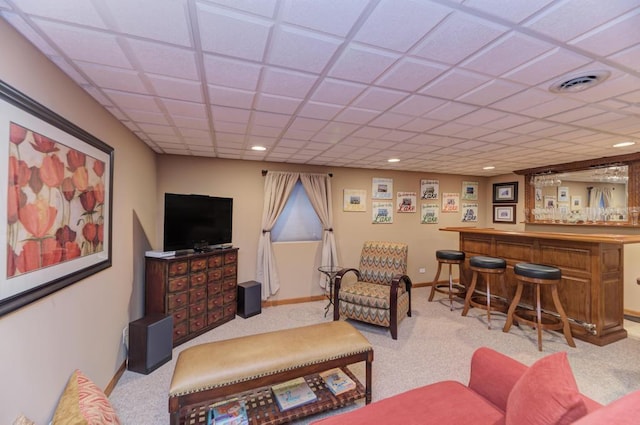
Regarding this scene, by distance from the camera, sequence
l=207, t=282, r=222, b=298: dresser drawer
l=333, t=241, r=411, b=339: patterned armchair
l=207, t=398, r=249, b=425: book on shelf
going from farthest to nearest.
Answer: l=207, t=282, r=222, b=298: dresser drawer
l=333, t=241, r=411, b=339: patterned armchair
l=207, t=398, r=249, b=425: book on shelf

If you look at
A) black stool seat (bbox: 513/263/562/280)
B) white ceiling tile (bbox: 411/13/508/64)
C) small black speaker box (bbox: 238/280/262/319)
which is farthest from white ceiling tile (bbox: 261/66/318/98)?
black stool seat (bbox: 513/263/562/280)

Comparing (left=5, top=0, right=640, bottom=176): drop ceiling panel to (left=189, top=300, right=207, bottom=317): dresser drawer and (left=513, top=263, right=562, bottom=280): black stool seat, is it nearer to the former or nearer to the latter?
(left=513, top=263, right=562, bottom=280): black stool seat

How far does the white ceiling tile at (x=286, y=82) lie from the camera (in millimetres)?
1703

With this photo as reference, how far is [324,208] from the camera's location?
491 cm

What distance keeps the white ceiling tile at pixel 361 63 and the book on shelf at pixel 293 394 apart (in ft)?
7.36

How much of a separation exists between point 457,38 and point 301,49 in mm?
771

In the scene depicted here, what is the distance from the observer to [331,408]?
80.6 inches

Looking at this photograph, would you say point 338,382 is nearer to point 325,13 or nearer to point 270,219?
point 325,13

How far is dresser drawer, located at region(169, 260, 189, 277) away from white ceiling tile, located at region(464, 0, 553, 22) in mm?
3387

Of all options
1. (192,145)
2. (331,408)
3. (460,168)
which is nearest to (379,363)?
(331,408)

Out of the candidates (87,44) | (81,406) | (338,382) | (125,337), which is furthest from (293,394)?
(87,44)

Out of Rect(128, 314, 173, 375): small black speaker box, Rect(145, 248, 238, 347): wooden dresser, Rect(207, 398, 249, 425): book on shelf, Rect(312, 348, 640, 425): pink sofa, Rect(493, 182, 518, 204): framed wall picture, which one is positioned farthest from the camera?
Rect(493, 182, 518, 204): framed wall picture

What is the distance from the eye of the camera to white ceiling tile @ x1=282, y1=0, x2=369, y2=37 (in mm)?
1141

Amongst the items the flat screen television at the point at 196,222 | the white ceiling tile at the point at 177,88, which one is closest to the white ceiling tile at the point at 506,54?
the white ceiling tile at the point at 177,88
